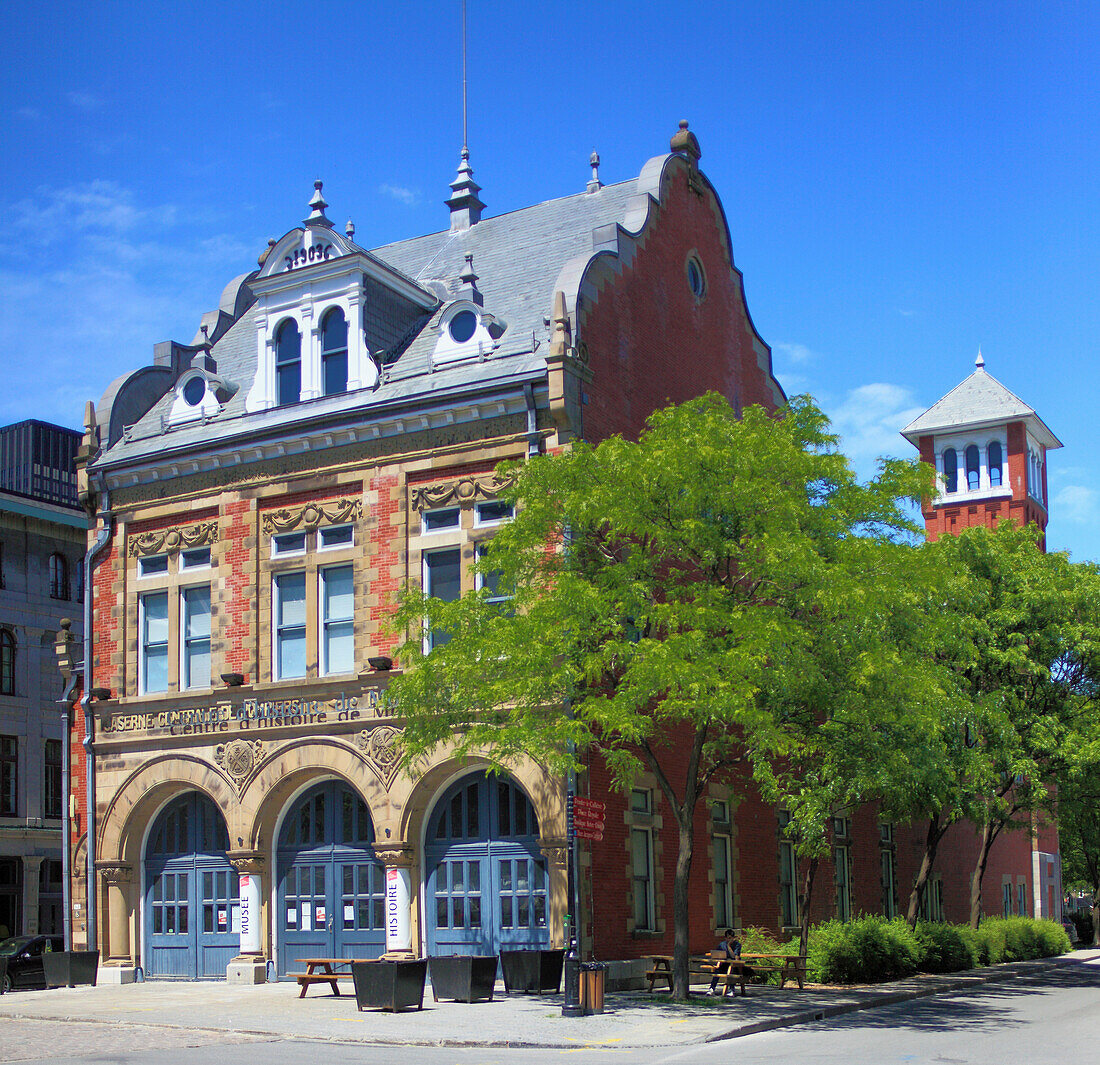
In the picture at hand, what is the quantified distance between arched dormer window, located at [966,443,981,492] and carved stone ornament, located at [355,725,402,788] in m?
45.9

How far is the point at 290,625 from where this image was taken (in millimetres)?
27250

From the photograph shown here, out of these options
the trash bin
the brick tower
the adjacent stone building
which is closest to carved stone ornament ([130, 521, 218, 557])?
the trash bin

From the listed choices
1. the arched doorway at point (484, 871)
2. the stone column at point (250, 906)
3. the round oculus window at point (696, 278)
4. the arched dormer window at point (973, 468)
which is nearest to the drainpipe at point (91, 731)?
the stone column at point (250, 906)

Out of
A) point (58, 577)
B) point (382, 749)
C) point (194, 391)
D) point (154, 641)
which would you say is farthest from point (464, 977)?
point (58, 577)

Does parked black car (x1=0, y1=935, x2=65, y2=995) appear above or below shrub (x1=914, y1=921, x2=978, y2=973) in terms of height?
above

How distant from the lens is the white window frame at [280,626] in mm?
26938

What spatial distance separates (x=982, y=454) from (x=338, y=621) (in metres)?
46.0

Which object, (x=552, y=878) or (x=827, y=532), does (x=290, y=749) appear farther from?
(x=827, y=532)

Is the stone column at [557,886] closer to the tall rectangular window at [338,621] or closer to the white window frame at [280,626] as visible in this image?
the tall rectangular window at [338,621]

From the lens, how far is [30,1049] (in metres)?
16.8

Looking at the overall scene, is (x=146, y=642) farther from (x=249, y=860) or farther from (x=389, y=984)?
(x=389, y=984)

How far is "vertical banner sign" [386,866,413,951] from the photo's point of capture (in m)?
25.0

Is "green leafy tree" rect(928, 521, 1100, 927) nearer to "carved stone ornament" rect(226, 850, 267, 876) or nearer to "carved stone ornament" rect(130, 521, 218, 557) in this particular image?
"carved stone ornament" rect(226, 850, 267, 876)

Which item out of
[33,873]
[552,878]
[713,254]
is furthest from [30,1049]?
[33,873]
